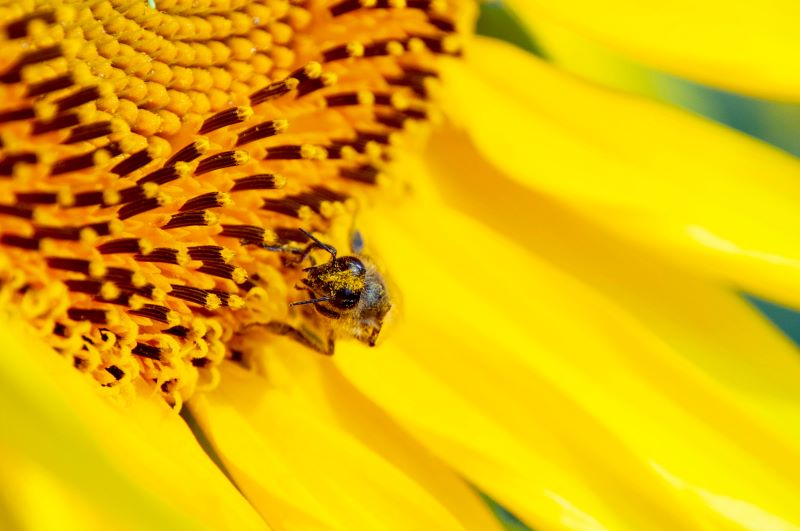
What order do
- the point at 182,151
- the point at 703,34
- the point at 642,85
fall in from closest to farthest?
the point at 182,151
the point at 703,34
the point at 642,85

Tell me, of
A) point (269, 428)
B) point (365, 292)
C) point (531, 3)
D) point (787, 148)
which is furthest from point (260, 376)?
point (787, 148)

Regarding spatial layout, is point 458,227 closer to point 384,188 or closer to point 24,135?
point 384,188

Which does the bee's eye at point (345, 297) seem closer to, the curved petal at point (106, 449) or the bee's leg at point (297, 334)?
the bee's leg at point (297, 334)

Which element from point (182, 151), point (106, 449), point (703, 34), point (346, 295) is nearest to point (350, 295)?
point (346, 295)

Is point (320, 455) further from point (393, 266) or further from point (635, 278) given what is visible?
point (635, 278)

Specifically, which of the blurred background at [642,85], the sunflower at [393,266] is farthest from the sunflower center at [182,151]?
the blurred background at [642,85]

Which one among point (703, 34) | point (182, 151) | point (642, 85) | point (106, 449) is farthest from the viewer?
point (642, 85)
